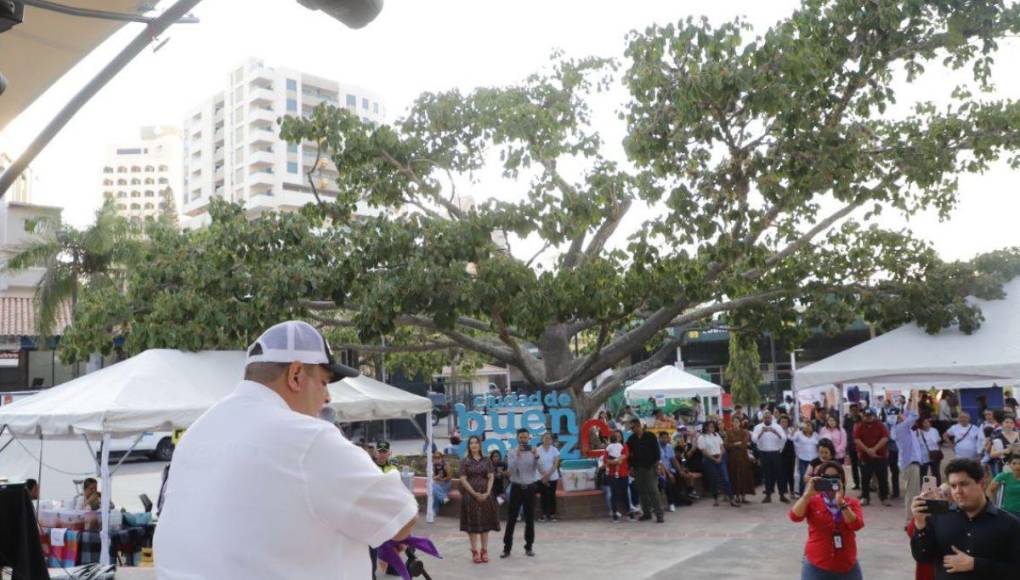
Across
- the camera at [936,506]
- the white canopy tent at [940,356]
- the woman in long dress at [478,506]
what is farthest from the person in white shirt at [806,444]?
the camera at [936,506]

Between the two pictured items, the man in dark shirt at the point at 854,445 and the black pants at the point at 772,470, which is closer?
the black pants at the point at 772,470

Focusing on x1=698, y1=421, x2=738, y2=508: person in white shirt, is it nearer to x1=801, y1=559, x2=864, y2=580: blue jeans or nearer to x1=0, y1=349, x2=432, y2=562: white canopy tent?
x1=0, y1=349, x2=432, y2=562: white canopy tent

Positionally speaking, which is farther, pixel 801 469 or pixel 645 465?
pixel 801 469

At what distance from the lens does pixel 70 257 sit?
3009 centimetres

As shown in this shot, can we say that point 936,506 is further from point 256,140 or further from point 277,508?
point 256,140

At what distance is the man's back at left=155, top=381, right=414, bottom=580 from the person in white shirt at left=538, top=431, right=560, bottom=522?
43.6 ft

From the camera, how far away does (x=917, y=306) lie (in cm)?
1783

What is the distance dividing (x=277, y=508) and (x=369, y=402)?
472 inches

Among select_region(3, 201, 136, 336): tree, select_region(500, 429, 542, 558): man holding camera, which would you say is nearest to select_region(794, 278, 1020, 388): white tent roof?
select_region(500, 429, 542, 558): man holding camera

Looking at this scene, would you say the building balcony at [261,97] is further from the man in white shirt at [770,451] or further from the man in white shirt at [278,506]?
the man in white shirt at [278,506]

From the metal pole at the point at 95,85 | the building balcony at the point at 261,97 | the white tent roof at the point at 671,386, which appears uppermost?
the building balcony at the point at 261,97

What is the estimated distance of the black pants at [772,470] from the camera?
696 inches

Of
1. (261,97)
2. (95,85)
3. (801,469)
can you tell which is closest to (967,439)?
(801,469)

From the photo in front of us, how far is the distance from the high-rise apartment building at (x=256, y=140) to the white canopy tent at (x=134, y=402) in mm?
64210
